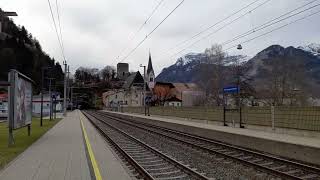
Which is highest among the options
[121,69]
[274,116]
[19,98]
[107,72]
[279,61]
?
[107,72]

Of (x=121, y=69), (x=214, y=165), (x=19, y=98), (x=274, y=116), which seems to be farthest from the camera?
(x=121, y=69)

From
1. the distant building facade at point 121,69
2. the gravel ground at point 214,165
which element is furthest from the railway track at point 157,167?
the distant building facade at point 121,69

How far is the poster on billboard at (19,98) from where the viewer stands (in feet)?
70.6

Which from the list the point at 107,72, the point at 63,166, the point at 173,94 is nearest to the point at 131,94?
the point at 107,72

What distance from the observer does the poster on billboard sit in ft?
70.6

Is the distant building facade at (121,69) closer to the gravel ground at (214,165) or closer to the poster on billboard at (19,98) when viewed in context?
the poster on billboard at (19,98)

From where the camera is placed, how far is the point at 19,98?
74.9 ft

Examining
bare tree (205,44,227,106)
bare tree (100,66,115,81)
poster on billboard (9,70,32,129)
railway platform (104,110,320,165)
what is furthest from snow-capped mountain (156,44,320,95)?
bare tree (100,66,115,81)

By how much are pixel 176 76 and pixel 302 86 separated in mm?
115536

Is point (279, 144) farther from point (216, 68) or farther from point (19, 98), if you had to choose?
point (216, 68)

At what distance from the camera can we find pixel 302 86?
6041 centimetres

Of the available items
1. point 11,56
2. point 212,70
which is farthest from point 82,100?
point 212,70

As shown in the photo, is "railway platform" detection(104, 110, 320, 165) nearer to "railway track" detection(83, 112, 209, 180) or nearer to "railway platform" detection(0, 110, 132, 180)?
"railway track" detection(83, 112, 209, 180)

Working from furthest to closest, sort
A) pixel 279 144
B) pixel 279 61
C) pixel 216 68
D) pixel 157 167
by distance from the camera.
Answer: pixel 216 68 → pixel 279 61 → pixel 279 144 → pixel 157 167
